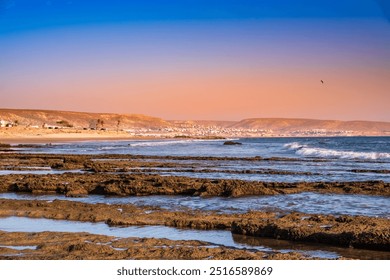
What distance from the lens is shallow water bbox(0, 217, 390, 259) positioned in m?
6.46

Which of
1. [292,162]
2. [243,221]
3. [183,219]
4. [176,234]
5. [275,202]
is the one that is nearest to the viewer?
[176,234]

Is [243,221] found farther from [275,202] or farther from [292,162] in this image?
[292,162]

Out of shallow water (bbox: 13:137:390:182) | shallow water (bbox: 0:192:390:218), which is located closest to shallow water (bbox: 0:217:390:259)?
shallow water (bbox: 0:192:390:218)

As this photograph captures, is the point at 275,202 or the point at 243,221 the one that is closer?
the point at 243,221

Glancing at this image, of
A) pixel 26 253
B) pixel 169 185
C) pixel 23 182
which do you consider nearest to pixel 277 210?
pixel 169 185

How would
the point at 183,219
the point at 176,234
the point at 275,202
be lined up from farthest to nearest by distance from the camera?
1. the point at 275,202
2. the point at 183,219
3. the point at 176,234

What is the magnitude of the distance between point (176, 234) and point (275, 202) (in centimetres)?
422

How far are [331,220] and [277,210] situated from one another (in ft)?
5.82

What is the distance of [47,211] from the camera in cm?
917

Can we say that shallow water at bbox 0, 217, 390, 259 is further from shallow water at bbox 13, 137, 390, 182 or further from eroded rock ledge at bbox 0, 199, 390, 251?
shallow water at bbox 13, 137, 390, 182

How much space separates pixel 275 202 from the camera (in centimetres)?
1109

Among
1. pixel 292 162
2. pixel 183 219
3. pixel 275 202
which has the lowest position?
pixel 292 162

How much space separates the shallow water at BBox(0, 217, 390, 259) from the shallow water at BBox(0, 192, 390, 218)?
2.28 metres

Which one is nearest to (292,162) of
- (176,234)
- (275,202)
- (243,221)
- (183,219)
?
(275,202)
